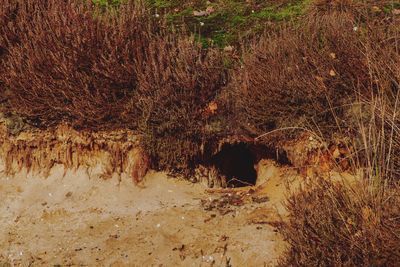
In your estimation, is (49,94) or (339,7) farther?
(339,7)

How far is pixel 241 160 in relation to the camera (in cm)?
745

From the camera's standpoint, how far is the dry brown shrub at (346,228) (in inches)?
185

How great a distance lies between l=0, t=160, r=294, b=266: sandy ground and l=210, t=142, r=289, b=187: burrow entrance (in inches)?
13.2

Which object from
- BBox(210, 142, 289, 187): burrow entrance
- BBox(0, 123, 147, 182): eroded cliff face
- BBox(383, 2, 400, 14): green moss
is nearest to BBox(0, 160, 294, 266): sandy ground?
BBox(0, 123, 147, 182): eroded cliff face

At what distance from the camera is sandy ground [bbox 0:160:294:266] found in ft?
19.5

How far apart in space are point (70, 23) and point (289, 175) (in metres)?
2.95

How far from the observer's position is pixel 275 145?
6.60 m

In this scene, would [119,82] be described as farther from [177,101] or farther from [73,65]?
[177,101]

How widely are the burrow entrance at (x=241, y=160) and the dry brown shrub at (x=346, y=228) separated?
61.8 inches

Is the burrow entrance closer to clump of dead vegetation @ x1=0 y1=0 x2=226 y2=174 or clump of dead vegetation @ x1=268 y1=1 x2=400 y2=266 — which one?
clump of dead vegetation @ x1=0 y1=0 x2=226 y2=174

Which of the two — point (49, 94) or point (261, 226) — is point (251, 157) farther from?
point (49, 94)

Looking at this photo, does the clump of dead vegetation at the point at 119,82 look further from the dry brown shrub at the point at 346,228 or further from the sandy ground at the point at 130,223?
the dry brown shrub at the point at 346,228

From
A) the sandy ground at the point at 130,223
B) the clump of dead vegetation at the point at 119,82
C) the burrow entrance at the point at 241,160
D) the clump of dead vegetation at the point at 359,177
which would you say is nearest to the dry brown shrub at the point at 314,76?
the clump of dead vegetation at the point at 359,177

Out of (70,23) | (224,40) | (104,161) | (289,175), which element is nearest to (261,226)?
(289,175)
